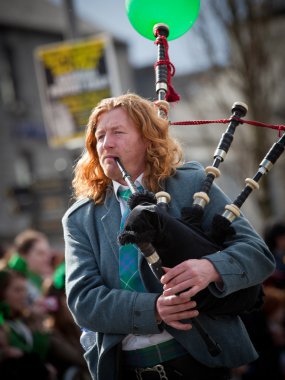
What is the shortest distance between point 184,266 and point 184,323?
245 millimetres

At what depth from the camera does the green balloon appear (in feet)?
10.1

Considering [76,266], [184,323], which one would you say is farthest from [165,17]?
[184,323]

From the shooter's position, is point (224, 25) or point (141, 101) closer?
point (141, 101)

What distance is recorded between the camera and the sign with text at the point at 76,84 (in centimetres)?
848

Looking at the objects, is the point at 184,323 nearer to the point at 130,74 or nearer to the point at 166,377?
the point at 166,377

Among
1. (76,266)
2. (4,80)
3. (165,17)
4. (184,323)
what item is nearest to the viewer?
(184,323)

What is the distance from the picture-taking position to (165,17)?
3105 millimetres

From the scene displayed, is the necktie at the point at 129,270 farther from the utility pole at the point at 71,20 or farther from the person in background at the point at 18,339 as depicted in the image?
the utility pole at the point at 71,20

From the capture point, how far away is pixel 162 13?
3.09 metres

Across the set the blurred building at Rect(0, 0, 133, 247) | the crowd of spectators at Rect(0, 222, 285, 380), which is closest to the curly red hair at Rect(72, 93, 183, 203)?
the crowd of spectators at Rect(0, 222, 285, 380)

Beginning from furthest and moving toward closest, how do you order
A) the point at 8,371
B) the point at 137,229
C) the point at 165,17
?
the point at 8,371
the point at 165,17
the point at 137,229

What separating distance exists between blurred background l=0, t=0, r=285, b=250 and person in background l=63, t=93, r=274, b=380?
51 centimetres

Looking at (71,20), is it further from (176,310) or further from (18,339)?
(176,310)

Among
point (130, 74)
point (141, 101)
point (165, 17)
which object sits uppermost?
point (165, 17)
